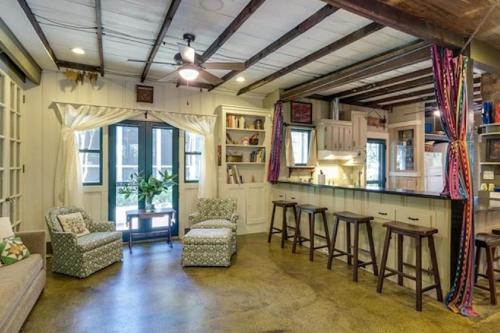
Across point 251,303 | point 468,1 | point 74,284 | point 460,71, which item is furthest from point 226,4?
point 74,284

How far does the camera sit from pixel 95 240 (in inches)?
146

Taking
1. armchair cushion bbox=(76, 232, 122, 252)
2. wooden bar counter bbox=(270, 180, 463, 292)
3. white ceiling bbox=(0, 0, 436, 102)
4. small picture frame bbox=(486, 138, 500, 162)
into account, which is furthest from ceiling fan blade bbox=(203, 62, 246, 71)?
small picture frame bbox=(486, 138, 500, 162)

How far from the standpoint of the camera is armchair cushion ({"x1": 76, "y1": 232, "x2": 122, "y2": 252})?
354 cm

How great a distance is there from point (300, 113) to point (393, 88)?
182 cm

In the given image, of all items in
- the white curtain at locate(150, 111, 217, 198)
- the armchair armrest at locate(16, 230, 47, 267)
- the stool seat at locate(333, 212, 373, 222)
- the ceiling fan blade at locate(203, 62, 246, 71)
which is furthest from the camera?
the white curtain at locate(150, 111, 217, 198)

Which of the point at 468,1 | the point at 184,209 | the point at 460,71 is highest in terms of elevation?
the point at 468,1

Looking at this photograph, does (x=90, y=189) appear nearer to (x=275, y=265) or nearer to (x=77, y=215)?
(x=77, y=215)

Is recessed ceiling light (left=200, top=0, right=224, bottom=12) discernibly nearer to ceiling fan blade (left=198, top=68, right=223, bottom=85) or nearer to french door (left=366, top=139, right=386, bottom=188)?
ceiling fan blade (left=198, top=68, right=223, bottom=85)

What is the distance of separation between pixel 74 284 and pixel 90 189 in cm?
184

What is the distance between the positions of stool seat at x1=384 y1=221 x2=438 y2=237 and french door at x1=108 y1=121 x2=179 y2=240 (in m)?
3.75

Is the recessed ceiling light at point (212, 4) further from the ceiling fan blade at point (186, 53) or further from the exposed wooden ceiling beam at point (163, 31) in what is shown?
the ceiling fan blade at point (186, 53)

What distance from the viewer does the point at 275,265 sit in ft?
13.1

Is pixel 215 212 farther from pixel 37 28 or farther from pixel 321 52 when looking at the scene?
pixel 37 28

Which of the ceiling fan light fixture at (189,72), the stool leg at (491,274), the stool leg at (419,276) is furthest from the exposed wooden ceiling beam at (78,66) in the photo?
the stool leg at (491,274)
